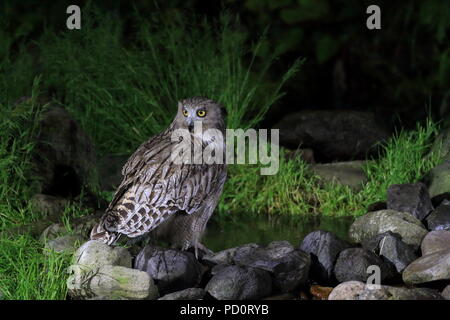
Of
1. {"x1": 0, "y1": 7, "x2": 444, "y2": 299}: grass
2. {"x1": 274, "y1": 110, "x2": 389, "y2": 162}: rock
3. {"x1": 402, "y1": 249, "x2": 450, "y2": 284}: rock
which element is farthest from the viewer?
{"x1": 274, "y1": 110, "x2": 389, "y2": 162}: rock

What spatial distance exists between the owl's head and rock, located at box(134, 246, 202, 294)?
96cm

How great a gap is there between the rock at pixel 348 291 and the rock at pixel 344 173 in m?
2.80

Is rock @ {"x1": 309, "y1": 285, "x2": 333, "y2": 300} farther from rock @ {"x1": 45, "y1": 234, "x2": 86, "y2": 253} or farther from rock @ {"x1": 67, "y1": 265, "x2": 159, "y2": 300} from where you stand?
rock @ {"x1": 45, "y1": 234, "x2": 86, "y2": 253}

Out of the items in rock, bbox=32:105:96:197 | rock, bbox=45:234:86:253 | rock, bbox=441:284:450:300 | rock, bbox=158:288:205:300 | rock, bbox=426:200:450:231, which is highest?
rock, bbox=32:105:96:197

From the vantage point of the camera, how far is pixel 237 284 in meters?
4.72

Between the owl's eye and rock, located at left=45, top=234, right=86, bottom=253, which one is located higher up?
the owl's eye

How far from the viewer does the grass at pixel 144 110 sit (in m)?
6.50

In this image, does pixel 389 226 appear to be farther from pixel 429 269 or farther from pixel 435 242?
pixel 429 269

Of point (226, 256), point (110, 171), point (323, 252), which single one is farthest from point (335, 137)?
point (226, 256)

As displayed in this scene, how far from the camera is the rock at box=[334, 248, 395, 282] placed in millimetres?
5066

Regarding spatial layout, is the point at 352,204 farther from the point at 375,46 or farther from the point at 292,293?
the point at 375,46

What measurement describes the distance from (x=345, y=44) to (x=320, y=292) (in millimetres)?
6287

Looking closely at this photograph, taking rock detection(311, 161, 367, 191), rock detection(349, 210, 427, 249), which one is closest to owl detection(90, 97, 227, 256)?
rock detection(349, 210, 427, 249)
